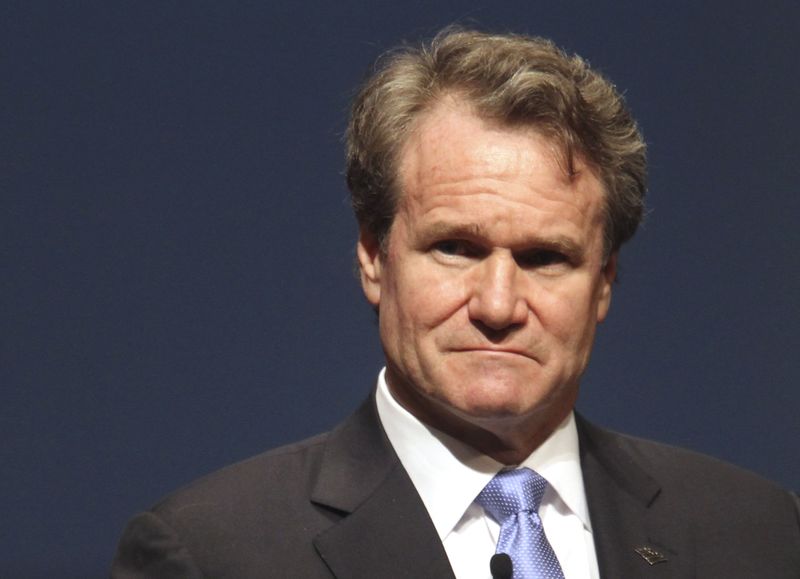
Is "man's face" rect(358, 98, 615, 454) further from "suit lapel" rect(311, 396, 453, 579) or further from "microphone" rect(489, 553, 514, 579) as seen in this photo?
"microphone" rect(489, 553, 514, 579)

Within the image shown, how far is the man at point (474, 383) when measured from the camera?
8.92 feet

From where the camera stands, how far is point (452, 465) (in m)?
2.80

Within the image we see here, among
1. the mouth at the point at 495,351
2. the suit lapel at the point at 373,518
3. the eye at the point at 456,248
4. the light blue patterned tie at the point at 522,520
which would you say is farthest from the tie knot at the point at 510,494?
the eye at the point at 456,248

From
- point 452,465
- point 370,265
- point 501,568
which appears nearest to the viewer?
point 501,568

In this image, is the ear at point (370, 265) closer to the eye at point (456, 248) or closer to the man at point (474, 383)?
the man at point (474, 383)

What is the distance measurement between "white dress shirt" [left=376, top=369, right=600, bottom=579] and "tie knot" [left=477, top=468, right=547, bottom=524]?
0.04 ft

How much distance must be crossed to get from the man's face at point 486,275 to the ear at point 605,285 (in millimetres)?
100

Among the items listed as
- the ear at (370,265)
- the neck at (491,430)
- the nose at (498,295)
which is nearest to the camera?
the nose at (498,295)

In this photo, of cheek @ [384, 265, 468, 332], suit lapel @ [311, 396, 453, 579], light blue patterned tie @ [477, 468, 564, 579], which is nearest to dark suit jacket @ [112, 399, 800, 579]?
suit lapel @ [311, 396, 453, 579]

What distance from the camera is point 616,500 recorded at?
2.91 metres

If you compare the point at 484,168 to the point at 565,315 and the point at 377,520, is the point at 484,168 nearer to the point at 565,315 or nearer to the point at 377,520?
the point at 565,315

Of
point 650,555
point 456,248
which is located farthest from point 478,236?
point 650,555

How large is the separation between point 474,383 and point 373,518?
26 centimetres

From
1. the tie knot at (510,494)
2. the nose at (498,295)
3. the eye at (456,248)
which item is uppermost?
the eye at (456,248)
